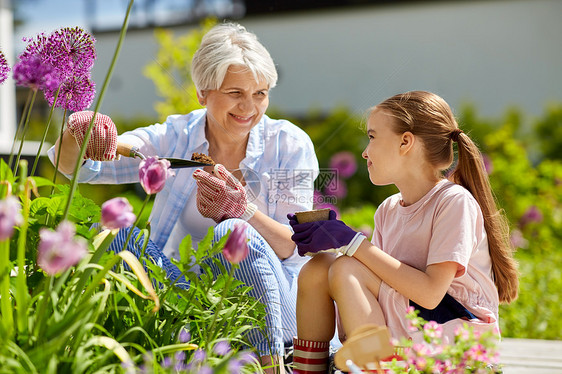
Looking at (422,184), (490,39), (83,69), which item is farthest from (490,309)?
(490,39)

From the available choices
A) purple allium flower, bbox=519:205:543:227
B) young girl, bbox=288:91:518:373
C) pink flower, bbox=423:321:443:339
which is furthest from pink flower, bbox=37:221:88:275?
purple allium flower, bbox=519:205:543:227

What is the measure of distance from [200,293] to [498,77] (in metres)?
6.07

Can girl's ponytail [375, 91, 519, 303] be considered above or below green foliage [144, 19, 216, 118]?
below

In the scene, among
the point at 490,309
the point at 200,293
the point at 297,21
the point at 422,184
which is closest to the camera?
the point at 200,293

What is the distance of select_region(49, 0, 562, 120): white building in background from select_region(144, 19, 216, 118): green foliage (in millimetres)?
224

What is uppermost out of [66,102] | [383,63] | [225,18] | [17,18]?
[17,18]

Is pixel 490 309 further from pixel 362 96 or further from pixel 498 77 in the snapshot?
pixel 498 77

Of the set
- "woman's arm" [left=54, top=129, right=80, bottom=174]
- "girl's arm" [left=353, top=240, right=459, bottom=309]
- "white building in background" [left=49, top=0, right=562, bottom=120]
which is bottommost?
"girl's arm" [left=353, top=240, right=459, bottom=309]

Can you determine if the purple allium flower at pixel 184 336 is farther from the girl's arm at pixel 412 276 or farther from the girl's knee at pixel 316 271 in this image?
the girl's arm at pixel 412 276

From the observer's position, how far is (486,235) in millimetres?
1634

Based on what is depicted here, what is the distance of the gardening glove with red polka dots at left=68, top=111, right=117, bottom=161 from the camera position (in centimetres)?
163

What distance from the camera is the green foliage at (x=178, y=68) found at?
2.21 m

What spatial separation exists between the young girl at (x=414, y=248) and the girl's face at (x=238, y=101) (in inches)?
16.8

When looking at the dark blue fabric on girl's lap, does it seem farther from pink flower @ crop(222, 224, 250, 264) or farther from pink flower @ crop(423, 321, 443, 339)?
pink flower @ crop(222, 224, 250, 264)
